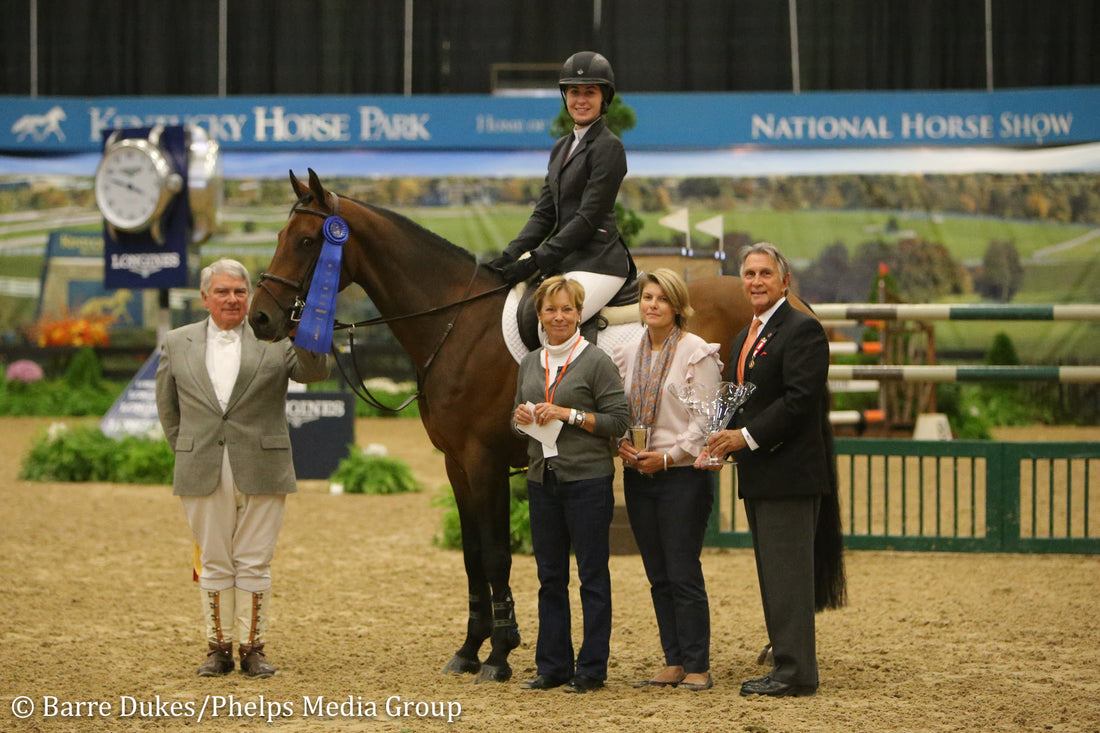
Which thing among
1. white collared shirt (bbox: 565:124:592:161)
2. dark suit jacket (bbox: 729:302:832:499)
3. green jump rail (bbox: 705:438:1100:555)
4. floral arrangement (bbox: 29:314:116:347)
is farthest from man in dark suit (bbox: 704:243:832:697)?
floral arrangement (bbox: 29:314:116:347)

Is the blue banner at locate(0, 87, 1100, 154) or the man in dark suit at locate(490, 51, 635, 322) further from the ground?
the blue banner at locate(0, 87, 1100, 154)

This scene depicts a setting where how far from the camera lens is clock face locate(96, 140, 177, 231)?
11.2 metres

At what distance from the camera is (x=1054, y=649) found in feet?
16.7

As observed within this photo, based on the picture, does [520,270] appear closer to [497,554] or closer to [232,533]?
[497,554]

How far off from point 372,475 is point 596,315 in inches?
251

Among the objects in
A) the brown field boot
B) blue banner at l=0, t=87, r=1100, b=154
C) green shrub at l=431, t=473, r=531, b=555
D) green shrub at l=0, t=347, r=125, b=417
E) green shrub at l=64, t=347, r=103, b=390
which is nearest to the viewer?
the brown field boot

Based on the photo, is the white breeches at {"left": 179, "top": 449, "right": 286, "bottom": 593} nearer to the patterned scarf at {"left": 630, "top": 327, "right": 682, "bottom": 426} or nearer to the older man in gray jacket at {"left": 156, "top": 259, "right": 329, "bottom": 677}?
the older man in gray jacket at {"left": 156, "top": 259, "right": 329, "bottom": 677}

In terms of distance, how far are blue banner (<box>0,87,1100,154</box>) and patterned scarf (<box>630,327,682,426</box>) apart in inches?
486

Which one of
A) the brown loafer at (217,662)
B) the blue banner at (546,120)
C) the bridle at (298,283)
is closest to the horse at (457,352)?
the bridle at (298,283)

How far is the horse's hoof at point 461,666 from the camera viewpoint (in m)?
4.80

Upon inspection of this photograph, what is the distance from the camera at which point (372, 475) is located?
1080 cm

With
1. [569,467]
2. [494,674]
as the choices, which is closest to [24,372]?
[494,674]

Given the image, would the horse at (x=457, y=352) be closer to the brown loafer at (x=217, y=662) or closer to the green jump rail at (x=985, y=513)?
the brown loafer at (x=217, y=662)

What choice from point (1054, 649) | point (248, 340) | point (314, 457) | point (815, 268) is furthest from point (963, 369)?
point (815, 268)
